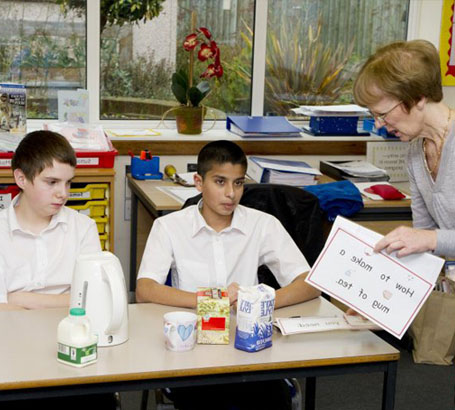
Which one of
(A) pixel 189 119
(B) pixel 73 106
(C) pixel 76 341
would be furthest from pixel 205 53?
(C) pixel 76 341

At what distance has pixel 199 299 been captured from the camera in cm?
178

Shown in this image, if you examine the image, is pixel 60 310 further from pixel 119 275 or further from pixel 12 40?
pixel 12 40

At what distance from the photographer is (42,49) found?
12.4 feet

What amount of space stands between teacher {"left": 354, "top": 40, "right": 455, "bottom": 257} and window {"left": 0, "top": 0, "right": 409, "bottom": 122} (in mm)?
2179

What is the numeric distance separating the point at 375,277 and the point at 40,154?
1.08m

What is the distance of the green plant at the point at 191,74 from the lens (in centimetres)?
375

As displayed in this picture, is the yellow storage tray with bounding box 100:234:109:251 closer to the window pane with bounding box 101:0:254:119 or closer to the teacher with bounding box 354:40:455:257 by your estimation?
the window pane with bounding box 101:0:254:119

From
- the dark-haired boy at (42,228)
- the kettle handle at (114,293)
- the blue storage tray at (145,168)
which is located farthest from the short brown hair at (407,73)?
the blue storage tray at (145,168)

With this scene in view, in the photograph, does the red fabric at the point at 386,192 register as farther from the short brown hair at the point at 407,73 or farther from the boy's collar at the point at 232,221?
the short brown hair at the point at 407,73

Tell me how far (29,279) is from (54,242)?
129mm

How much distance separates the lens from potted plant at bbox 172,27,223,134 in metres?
3.76

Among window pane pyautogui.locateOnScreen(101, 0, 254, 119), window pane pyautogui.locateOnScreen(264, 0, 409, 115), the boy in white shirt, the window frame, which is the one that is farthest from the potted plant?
the boy in white shirt

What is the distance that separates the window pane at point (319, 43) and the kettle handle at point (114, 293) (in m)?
2.60

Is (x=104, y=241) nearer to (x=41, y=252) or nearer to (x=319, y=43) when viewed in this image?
(x=41, y=252)
